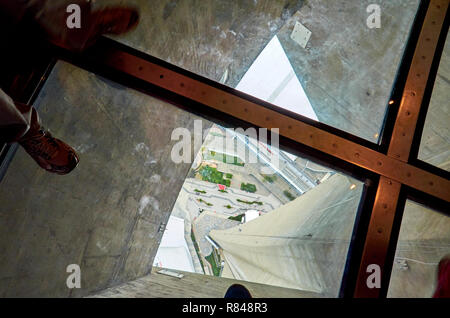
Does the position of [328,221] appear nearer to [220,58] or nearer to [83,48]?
[220,58]

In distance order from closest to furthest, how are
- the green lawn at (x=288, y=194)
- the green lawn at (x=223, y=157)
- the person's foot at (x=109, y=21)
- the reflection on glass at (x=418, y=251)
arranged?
the person's foot at (x=109, y=21) < the reflection on glass at (x=418, y=251) < the green lawn at (x=223, y=157) < the green lawn at (x=288, y=194)

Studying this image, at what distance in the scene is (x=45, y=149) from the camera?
6.07 ft

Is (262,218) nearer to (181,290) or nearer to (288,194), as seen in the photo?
(288,194)

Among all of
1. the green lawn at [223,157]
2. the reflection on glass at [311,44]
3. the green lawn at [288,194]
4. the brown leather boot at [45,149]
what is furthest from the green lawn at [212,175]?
the brown leather boot at [45,149]

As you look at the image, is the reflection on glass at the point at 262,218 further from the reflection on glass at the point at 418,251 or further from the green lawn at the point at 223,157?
the reflection on glass at the point at 418,251

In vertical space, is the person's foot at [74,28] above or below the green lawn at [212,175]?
below

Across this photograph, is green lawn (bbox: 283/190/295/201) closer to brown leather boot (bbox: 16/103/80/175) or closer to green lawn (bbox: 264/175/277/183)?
green lawn (bbox: 264/175/277/183)

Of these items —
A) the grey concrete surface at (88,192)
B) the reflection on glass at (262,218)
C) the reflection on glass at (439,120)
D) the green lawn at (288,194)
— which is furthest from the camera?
the green lawn at (288,194)

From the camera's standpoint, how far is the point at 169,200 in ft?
16.5

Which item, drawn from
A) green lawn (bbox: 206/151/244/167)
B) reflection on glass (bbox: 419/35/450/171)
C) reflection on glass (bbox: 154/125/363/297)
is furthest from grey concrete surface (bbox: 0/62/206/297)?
green lawn (bbox: 206/151/244/167)

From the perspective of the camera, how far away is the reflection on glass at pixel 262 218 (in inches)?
143

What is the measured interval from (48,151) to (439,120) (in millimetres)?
4534

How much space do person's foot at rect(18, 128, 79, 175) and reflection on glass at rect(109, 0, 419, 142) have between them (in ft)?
5.64

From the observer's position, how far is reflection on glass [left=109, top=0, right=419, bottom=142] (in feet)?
12.7
